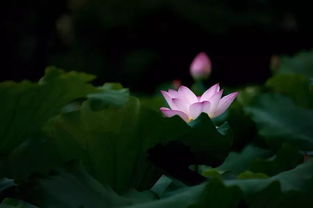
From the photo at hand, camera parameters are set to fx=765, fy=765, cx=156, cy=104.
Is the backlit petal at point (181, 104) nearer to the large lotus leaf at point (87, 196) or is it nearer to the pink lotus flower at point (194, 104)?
the pink lotus flower at point (194, 104)

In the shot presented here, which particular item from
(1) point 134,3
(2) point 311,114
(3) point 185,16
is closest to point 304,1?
(3) point 185,16

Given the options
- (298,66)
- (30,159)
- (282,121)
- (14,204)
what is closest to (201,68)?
(282,121)

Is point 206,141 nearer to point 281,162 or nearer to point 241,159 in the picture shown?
point 281,162

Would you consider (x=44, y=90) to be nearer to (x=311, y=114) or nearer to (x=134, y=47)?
(x=311, y=114)

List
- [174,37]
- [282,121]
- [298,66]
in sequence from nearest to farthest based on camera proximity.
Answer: [282,121] < [298,66] < [174,37]

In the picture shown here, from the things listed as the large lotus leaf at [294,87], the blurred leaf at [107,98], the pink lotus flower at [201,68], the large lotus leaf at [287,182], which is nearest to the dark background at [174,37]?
the pink lotus flower at [201,68]

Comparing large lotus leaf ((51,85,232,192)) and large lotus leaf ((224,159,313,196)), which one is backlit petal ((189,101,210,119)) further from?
large lotus leaf ((224,159,313,196))
